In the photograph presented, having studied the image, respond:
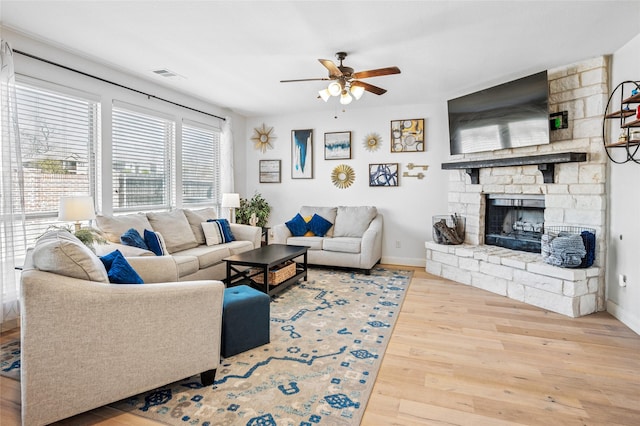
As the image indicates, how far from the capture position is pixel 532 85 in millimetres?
3861

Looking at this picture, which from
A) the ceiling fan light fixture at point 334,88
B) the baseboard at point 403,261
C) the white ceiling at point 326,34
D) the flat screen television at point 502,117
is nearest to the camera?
the white ceiling at point 326,34

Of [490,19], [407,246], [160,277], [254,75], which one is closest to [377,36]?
[490,19]

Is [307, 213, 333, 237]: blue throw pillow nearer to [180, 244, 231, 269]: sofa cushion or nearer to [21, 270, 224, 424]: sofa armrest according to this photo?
[180, 244, 231, 269]: sofa cushion

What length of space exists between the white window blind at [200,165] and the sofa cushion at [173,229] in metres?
0.82

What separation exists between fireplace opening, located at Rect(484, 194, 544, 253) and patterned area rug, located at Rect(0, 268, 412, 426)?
1.98 metres

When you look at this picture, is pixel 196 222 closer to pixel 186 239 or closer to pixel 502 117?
pixel 186 239

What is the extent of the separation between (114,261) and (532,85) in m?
4.41

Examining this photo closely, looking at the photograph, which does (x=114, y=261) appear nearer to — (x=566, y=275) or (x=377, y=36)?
(x=377, y=36)

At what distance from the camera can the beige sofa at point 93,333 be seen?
1.62 metres

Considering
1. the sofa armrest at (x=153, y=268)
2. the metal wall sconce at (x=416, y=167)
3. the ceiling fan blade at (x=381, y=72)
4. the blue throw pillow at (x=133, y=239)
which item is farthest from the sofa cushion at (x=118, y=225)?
the metal wall sconce at (x=416, y=167)

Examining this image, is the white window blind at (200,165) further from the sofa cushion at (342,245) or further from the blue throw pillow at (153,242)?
the sofa cushion at (342,245)

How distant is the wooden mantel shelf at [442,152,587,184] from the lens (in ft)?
11.7

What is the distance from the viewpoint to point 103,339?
1.75m

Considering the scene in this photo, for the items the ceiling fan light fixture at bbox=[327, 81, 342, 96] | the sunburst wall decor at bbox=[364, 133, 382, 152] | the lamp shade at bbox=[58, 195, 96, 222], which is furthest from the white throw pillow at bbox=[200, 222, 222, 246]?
the sunburst wall decor at bbox=[364, 133, 382, 152]
